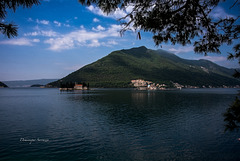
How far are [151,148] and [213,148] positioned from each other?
5918 millimetres

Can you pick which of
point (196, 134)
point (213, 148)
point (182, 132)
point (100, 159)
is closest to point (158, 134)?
point (182, 132)

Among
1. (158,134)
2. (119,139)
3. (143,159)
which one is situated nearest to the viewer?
(143,159)

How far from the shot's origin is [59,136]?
748 inches

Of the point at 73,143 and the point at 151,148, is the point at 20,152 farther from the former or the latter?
the point at 151,148

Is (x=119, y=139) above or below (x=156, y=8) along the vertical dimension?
below

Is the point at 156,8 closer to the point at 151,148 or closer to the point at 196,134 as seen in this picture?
the point at 151,148

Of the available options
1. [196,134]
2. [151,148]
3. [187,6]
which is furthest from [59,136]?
[187,6]

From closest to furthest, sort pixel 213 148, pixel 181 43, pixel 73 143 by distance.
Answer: pixel 181 43, pixel 213 148, pixel 73 143

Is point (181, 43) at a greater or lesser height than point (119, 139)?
greater

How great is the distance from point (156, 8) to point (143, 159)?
36.7 feet

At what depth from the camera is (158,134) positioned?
19797mm

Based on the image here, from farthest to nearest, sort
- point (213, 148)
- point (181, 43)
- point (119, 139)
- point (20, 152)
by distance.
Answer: point (119, 139)
point (213, 148)
point (20, 152)
point (181, 43)

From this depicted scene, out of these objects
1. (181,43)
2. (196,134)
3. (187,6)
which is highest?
(187,6)

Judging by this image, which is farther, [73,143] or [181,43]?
[73,143]
